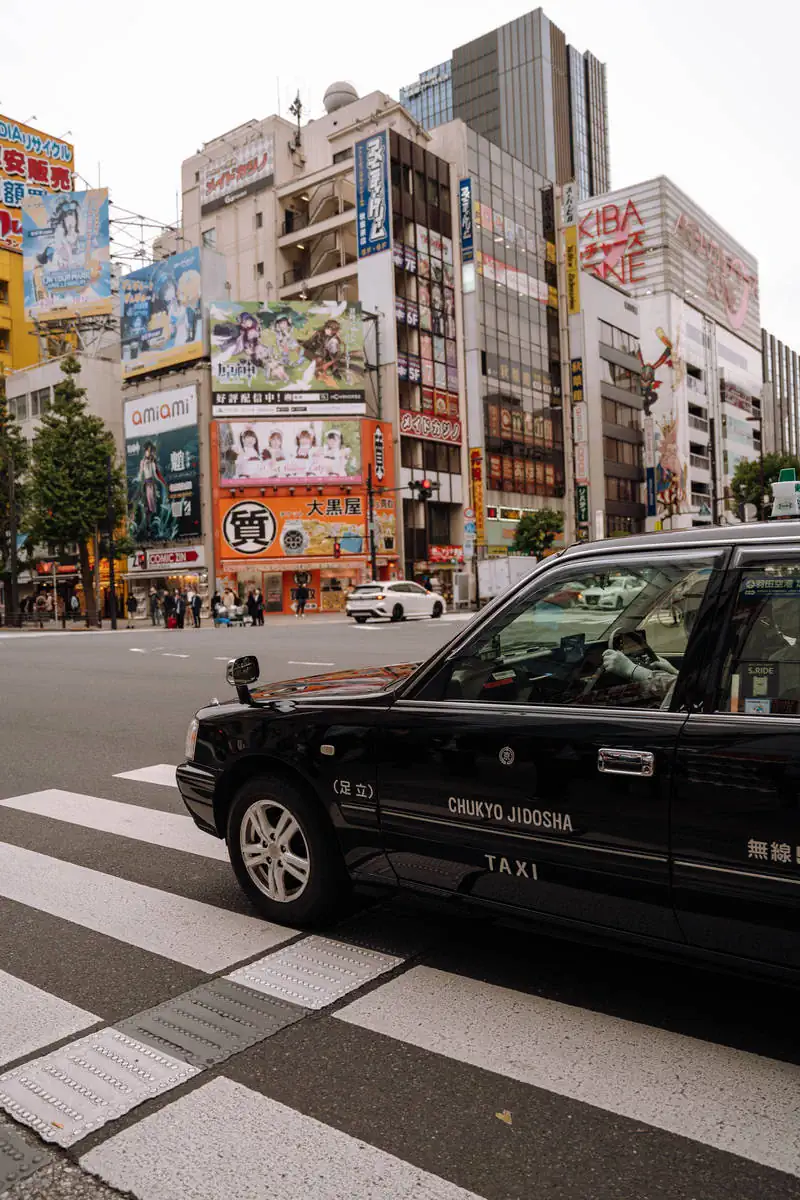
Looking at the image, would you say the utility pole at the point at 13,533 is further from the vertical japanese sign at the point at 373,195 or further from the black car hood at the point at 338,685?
the black car hood at the point at 338,685

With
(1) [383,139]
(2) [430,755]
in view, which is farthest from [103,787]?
(1) [383,139]

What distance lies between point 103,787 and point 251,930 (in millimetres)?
3185

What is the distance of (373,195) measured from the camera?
57719 mm

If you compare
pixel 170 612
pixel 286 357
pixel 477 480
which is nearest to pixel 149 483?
pixel 286 357

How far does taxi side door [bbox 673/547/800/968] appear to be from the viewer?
2375 mm

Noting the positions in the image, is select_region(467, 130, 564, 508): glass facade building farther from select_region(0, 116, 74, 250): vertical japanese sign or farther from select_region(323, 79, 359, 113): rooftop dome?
select_region(0, 116, 74, 250): vertical japanese sign

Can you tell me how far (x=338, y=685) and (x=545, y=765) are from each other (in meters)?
1.30

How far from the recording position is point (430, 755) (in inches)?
123

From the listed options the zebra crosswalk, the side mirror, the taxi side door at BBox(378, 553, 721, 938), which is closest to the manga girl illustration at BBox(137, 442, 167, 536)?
the side mirror

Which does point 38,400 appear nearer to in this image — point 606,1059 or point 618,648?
point 618,648

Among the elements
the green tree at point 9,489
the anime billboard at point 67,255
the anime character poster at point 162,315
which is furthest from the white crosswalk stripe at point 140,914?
the anime billboard at point 67,255

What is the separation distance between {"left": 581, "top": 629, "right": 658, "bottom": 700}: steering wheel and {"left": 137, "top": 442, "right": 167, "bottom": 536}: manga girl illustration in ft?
179

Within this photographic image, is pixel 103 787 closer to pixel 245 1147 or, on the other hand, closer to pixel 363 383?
pixel 245 1147

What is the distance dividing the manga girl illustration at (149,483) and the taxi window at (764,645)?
55067 millimetres
